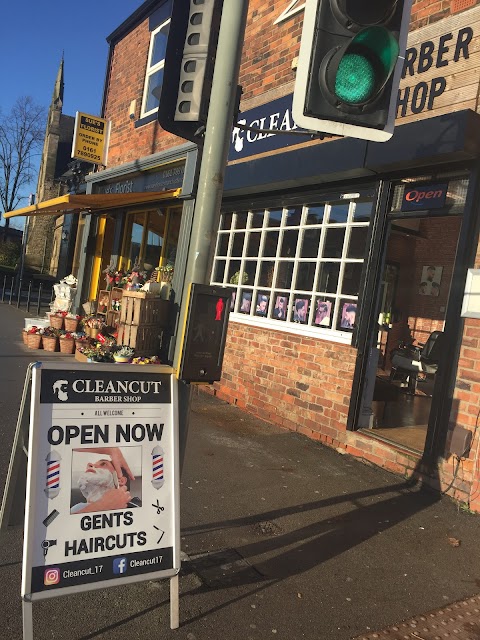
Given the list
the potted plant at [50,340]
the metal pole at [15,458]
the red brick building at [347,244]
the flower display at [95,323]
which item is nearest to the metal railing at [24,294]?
the potted plant at [50,340]

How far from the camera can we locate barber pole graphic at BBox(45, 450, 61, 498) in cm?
253

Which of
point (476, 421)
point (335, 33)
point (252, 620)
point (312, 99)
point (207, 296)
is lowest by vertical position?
point (252, 620)

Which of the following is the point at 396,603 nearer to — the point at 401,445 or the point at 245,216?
the point at 401,445

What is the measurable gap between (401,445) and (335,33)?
13.2ft

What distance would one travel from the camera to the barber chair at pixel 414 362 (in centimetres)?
820

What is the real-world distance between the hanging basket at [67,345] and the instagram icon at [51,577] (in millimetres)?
7780

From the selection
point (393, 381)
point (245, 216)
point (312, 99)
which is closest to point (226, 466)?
point (312, 99)

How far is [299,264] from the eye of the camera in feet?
22.6

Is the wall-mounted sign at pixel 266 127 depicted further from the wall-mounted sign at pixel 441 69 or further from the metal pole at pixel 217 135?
the metal pole at pixel 217 135

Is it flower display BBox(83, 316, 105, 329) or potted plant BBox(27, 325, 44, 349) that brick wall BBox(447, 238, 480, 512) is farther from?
potted plant BBox(27, 325, 44, 349)

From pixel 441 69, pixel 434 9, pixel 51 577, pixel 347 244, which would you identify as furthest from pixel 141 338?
pixel 51 577

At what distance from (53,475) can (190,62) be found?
90.2 inches

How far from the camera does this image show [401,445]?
5484mm

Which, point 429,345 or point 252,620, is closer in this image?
point 252,620
